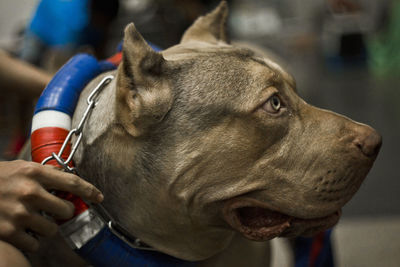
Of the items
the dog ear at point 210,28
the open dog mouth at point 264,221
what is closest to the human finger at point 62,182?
the open dog mouth at point 264,221

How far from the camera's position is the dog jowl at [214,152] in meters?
1.25

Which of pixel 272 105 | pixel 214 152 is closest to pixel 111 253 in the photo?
pixel 214 152

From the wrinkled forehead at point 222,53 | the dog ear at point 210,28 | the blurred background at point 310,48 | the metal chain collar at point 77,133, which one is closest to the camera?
the metal chain collar at point 77,133

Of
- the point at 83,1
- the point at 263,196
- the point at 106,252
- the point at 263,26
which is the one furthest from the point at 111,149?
the point at 263,26

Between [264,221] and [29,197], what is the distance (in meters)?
0.65

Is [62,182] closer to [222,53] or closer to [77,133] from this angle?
[77,133]

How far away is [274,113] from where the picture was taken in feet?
4.24

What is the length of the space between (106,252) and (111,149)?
0.96 feet

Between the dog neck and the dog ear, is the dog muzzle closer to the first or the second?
the dog neck

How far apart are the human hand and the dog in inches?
6.7

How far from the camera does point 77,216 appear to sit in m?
1.28

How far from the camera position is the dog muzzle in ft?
4.17

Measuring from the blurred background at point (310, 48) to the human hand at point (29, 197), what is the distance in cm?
106

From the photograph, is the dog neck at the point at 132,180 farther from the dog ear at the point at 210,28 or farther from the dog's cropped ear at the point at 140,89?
the dog ear at the point at 210,28
